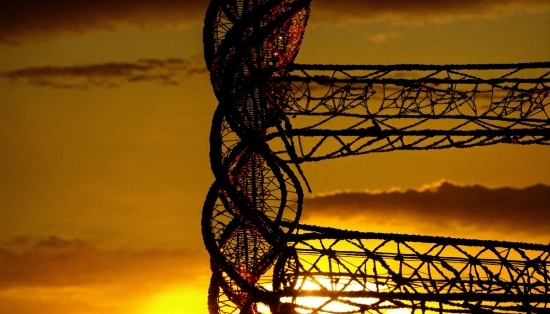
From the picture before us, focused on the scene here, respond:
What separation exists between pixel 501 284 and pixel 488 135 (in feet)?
11.8

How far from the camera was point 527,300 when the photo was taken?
22203 millimetres

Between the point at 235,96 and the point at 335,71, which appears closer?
the point at 235,96

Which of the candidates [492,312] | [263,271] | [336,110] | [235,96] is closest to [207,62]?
[235,96]

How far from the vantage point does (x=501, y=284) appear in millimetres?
24766

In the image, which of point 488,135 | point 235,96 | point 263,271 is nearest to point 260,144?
point 235,96

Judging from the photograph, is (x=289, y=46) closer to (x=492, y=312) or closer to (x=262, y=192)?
(x=262, y=192)

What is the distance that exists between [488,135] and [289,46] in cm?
422

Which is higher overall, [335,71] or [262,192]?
[335,71]

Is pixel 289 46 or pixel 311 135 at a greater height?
pixel 289 46

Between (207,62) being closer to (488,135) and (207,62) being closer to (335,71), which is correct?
(335,71)

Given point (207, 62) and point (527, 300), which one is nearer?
point (527, 300)

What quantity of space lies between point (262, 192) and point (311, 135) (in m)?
2.28

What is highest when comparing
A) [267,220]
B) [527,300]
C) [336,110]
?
[336,110]

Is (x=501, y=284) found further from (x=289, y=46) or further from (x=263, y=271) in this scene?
(x=289, y=46)
